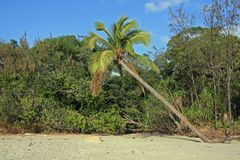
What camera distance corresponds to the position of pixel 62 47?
122 ft

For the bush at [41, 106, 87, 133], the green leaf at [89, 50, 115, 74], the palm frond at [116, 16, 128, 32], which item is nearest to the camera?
the green leaf at [89, 50, 115, 74]

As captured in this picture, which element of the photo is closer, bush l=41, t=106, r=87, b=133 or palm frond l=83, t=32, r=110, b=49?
palm frond l=83, t=32, r=110, b=49

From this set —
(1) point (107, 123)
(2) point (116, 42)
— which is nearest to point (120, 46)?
(2) point (116, 42)

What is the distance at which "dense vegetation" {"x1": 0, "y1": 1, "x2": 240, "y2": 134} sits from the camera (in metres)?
27.1

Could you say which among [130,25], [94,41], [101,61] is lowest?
[101,61]

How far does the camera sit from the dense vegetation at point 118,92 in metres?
27.1

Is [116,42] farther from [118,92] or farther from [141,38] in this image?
[118,92]

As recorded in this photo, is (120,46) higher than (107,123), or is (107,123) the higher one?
(120,46)

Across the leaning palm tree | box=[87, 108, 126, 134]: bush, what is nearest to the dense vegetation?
box=[87, 108, 126, 134]: bush

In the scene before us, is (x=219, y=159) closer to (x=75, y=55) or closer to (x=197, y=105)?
(x=197, y=105)

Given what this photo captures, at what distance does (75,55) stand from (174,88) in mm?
9987

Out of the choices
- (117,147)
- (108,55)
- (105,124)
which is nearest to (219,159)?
(117,147)

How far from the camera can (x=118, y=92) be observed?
30.0m

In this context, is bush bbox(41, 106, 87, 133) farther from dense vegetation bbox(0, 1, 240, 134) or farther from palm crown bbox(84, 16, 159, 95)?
palm crown bbox(84, 16, 159, 95)
